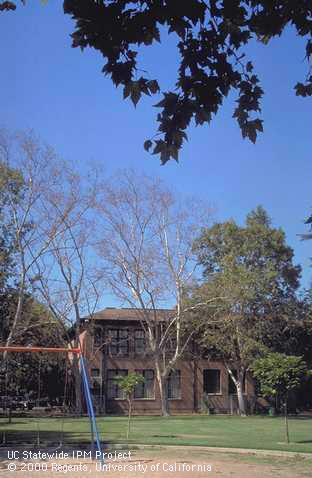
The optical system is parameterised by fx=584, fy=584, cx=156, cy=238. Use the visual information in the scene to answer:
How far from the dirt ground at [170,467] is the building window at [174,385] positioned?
32985 mm

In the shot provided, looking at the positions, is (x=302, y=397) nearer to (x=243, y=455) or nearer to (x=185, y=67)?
(x=243, y=455)

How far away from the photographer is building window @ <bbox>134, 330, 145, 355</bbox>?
1906 inches

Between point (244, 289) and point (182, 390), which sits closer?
point (244, 289)

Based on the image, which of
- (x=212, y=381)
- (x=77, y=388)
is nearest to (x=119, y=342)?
(x=77, y=388)

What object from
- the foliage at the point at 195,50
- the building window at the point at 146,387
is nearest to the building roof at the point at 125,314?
the building window at the point at 146,387

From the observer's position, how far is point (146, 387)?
47781mm

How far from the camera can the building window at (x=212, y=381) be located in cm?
4969

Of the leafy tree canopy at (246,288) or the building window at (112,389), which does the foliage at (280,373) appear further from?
the building window at (112,389)

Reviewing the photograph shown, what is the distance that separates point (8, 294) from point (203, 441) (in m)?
23.1

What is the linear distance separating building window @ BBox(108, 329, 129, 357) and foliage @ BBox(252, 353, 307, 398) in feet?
88.3

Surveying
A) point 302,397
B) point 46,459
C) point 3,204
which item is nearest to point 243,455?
point 46,459

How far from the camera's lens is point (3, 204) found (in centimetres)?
3659

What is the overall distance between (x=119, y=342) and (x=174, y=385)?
5.87 metres

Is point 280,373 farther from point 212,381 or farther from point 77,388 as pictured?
point 212,381
